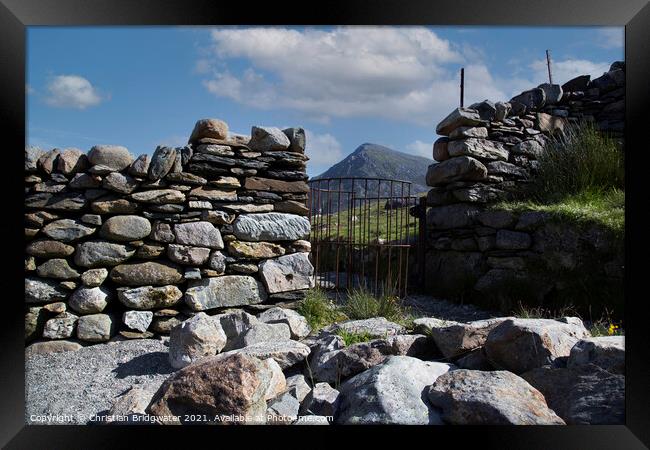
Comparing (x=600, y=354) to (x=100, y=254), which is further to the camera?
(x=100, y=254)

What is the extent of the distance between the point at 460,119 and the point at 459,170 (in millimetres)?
772

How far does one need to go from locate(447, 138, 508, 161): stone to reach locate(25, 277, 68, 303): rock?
548 centimetres

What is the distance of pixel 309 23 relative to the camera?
112 inches

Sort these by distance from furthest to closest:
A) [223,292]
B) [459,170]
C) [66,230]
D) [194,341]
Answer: [459,170], [223,292], [66,230], [194,341]

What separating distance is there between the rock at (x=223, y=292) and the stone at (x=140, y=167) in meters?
1.20

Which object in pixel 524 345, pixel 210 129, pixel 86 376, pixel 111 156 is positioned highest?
pixel 210 129

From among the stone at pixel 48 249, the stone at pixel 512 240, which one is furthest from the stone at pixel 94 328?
the stone at pixel 512 240

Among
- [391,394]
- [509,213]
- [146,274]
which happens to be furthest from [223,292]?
[509,213]

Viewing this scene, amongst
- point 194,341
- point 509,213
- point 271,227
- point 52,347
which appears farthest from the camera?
point 509,213

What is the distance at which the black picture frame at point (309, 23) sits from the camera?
8.77ft

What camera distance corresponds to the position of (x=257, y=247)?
512cm

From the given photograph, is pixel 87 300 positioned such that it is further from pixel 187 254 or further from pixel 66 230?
pixel 187 254

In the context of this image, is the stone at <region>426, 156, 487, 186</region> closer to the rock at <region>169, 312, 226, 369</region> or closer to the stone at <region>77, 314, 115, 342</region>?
the rock at <region>169, 312, 226, 369</region>

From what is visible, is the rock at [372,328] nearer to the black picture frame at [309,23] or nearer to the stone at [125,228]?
the black picture frame at [309,23]
